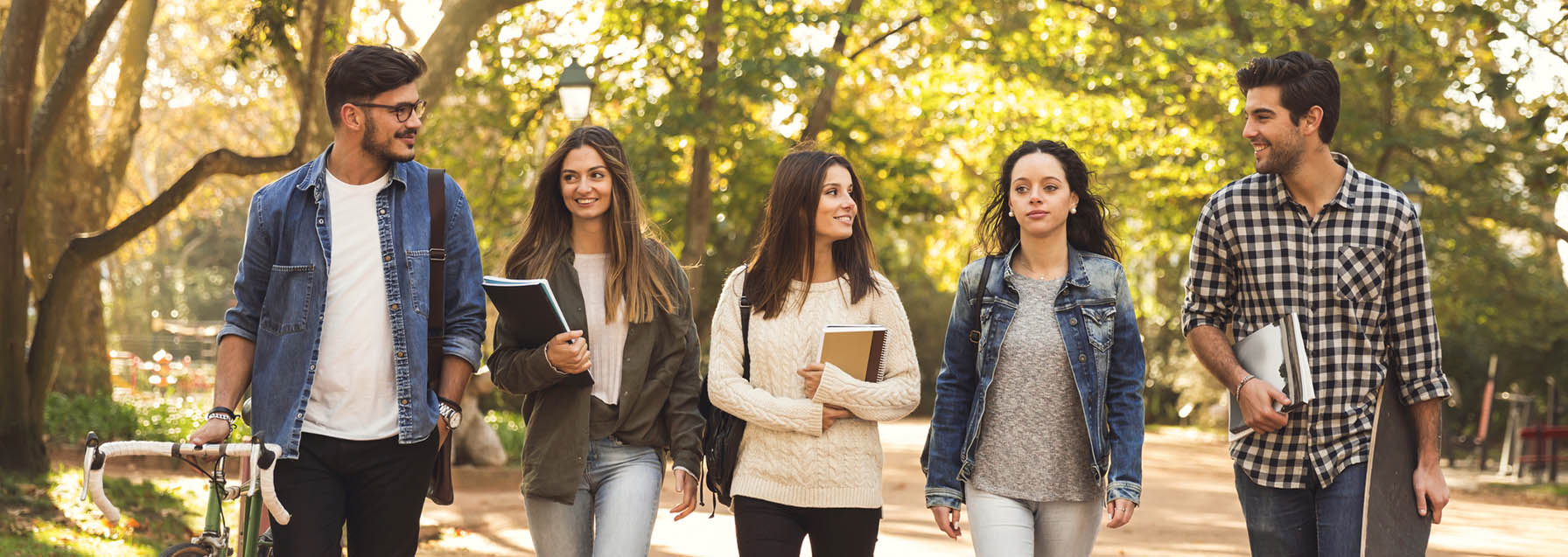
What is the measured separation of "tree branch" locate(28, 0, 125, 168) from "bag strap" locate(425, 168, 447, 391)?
23.2 feet

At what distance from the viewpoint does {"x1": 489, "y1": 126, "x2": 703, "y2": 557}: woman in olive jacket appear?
4.18 metres

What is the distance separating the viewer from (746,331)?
4.36 m

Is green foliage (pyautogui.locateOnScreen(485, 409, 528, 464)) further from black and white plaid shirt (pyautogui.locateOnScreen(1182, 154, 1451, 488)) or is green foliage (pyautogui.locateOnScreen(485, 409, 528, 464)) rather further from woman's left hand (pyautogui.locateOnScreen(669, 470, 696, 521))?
black and white plaid shirt (pyautogui.locateOnScreen(1182, 154, 1451, 488))

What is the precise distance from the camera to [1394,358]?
3.89 m

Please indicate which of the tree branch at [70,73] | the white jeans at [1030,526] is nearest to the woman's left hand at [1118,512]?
the white jeans at [1030,526]

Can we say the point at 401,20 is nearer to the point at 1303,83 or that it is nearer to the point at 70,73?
the point at 70,73

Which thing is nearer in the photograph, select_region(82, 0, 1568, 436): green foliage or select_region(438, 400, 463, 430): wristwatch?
select_region(438, 400, 463, 430): wristwatch

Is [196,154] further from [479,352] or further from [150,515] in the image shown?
[479,352]

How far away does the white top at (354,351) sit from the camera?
3.76 meters

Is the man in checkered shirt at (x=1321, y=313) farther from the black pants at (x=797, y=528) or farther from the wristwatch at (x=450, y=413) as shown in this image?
the wristwatch at (x=450, y=413)

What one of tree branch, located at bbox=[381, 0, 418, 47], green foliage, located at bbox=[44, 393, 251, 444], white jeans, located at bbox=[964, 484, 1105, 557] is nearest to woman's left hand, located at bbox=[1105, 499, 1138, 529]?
white jeans, located at bbox=[964, 484, 1105, 557]

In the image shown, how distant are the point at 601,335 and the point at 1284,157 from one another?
2.03m

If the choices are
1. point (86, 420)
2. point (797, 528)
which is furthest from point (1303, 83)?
point (86, 420)

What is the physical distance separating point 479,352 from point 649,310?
1.90 ft
